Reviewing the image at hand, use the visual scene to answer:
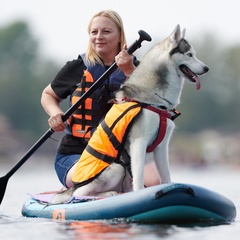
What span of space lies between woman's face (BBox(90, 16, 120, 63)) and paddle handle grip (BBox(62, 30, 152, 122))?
0.24 m

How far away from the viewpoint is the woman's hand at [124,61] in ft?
30.4

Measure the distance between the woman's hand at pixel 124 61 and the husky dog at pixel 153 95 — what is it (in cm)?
12

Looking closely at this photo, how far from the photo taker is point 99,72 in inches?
387

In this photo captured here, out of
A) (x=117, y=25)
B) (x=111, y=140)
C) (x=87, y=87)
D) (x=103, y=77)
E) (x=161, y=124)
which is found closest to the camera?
(x=161, y=124)

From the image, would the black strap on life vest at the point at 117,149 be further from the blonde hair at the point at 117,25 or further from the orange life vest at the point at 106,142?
the blonde hair at the point at 117,25

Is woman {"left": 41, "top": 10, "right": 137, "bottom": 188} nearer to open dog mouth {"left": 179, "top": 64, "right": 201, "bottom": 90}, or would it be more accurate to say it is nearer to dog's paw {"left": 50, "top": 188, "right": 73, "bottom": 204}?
dog's paw {"left": 50, "top": 188, "right": 73, "bottom": 204}

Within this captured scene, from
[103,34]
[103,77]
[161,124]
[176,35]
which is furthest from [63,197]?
[176,35]

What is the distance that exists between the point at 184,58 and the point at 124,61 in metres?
0.57

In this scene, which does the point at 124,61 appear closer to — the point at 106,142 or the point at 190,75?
the point at 190,75

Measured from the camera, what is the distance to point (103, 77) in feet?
31.4

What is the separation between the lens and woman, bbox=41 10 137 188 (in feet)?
31.6

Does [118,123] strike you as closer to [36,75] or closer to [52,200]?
[52,200]

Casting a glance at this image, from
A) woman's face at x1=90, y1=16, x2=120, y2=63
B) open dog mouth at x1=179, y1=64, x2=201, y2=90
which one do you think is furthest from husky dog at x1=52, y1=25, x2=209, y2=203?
woman's face at x1=90, y1=16, x2=120, y2=63

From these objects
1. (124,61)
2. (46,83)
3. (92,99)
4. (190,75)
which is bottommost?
(92,99)
